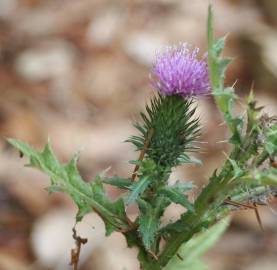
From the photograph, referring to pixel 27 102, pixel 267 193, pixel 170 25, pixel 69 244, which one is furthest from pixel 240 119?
pixel 170 25

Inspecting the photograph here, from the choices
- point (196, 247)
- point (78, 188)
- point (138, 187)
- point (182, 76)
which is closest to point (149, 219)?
point (138, 187)

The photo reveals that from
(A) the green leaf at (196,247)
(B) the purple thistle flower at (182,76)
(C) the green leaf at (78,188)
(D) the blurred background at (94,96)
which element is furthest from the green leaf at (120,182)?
(D) the blurred background at (94,96)

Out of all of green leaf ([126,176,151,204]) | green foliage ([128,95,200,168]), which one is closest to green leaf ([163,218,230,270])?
green foliage ([128,95,200,168])

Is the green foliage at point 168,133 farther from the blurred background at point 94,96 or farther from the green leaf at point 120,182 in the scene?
the blurred background at point 94,96

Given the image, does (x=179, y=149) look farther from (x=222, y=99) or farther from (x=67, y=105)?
(x=67, y=105)

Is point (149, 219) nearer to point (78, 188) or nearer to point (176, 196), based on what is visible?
point (176, 196)
